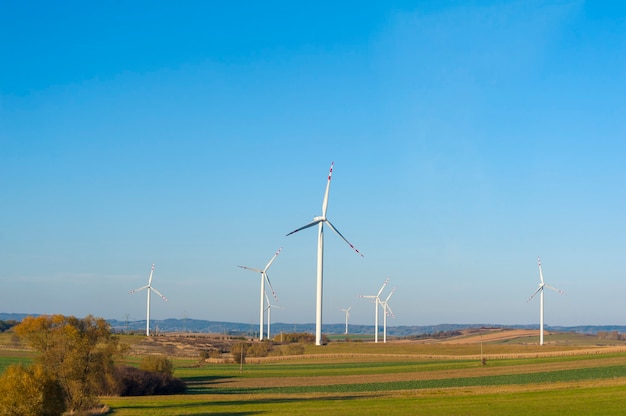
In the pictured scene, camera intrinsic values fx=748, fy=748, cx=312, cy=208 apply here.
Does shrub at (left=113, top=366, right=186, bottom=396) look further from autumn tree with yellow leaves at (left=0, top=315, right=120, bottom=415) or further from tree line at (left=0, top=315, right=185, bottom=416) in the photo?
autumn tree with yellow leaves at (left=0, top=315, right=120, bottom=415)

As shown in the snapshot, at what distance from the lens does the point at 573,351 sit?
126 meters

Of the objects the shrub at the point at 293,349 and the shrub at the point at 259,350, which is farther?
the shrub at the point at 259,350

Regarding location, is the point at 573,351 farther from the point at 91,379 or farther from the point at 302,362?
the point at 91,379

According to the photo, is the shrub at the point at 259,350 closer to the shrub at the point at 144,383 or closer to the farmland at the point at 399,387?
the farmland at the point at 399,387

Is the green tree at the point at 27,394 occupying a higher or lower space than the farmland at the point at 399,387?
higher

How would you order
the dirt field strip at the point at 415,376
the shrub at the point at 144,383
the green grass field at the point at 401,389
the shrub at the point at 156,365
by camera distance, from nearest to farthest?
the green grass field at the point at 401,389, the shrub at the point at 144,383, the dirt field strip at the point at 415,376, the shrub at the point at 156,365

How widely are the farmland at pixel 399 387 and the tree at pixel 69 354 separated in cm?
281

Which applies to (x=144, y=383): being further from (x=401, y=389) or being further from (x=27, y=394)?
(x=27, y=394)

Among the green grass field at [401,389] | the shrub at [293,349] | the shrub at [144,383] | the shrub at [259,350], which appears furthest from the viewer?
the shrub at [259,350]

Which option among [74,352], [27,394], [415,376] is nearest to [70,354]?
[74,352]

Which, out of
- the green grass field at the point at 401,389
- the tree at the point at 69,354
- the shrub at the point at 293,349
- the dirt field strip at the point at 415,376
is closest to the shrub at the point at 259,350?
the shrub at the point at 293,349

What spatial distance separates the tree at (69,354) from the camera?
54.8m

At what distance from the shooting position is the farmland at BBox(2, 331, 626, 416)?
49031mm

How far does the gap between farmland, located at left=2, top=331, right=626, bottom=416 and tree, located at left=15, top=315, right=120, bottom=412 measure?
2.81m
